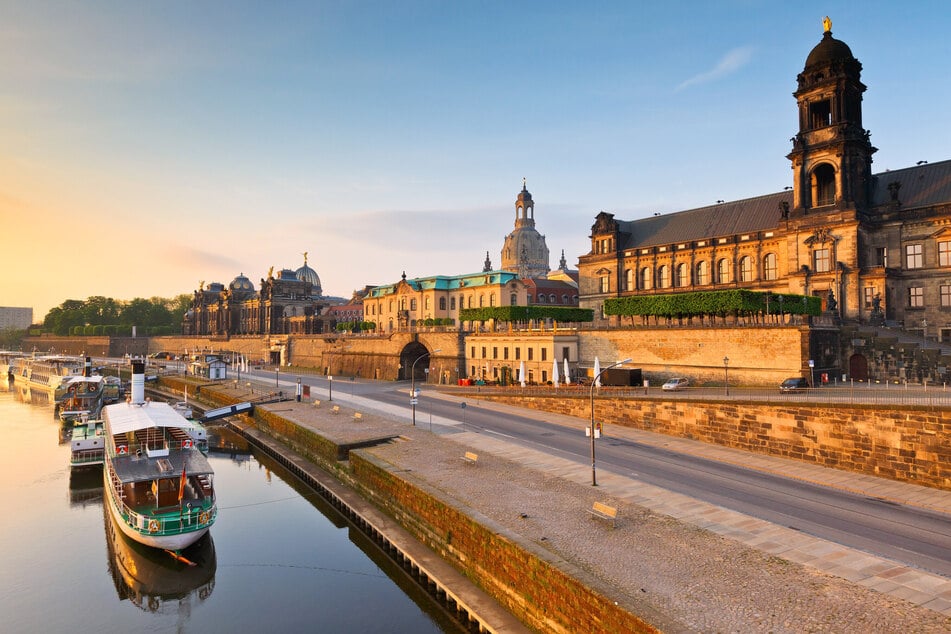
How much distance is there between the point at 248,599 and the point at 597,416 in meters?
29.6

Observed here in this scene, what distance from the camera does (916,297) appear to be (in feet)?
169

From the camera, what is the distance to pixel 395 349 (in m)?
82.7

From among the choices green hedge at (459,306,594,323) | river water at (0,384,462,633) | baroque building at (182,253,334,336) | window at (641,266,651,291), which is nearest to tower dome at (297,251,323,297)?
baroque building at (182,253,334,336)

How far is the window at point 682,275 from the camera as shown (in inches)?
2741

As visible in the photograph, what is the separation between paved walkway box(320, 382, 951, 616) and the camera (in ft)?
53.4

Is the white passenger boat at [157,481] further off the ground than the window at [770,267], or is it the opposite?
the window at [770,267]

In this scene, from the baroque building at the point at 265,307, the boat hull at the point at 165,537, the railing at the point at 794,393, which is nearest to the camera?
the boat hull at the point at 165,537

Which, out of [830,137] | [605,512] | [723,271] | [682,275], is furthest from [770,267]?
[605,512]

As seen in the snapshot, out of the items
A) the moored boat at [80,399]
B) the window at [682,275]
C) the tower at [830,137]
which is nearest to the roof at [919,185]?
the tower at [830,137]

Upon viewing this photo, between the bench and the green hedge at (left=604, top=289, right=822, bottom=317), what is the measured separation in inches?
1287

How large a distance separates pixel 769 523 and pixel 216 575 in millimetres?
23556

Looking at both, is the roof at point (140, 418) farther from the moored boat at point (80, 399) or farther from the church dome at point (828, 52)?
the church dome at point (828, 52)

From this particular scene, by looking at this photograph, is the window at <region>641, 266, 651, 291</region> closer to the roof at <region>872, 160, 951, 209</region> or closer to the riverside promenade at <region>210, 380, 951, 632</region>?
the roof at <region>872, 160, 951, 209</region>

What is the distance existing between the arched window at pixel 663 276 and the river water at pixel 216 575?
52058 millimetres
